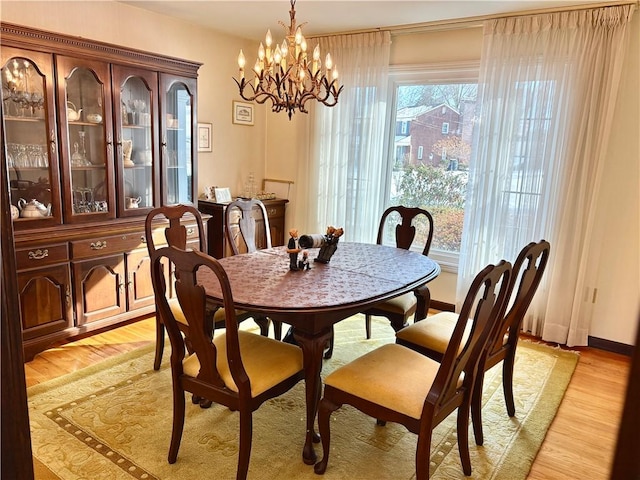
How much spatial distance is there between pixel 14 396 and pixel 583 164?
146 inches

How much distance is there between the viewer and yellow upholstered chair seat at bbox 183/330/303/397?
6.46ft

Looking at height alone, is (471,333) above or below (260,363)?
above

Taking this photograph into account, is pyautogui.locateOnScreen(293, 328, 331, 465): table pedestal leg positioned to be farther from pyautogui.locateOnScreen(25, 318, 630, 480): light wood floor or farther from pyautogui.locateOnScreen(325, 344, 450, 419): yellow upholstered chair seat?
pyautogui.locateOnScreen(25, 318, 630, 480): light wood floor

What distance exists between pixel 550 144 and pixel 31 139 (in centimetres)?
362

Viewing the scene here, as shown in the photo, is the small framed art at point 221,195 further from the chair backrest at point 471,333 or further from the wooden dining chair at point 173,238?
the chair backrest at point 471,333

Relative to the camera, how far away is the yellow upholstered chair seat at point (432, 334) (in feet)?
7.86

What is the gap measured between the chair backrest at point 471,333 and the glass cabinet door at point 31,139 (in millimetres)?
2675

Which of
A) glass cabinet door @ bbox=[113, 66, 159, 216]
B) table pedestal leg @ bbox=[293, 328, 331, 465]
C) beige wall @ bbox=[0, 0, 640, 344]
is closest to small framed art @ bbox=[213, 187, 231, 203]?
beige wall @ bbox=[0, 0, 640, 344]

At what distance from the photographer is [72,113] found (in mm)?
3215

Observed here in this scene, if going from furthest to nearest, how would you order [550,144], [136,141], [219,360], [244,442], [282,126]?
[282,126] → [136,141] → [550,144] → [219,360] → [244,442]

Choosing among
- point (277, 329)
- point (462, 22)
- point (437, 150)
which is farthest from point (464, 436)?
point (462, 22)

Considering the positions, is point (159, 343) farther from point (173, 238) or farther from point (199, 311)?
point (199, 311)

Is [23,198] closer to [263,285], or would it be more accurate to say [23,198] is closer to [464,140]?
[263,285]

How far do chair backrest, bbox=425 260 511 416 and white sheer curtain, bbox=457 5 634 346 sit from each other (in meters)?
1.93
